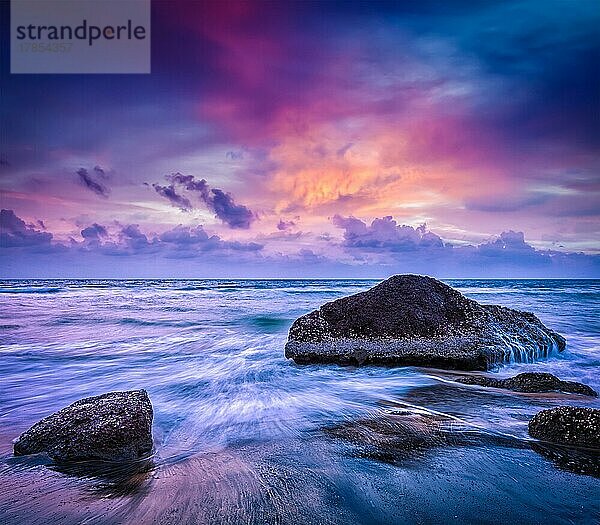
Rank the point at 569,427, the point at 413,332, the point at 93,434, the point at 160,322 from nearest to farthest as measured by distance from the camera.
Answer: the point at 93,434 < the point at 569,427 < the point at 413,332 < the point at 160,322

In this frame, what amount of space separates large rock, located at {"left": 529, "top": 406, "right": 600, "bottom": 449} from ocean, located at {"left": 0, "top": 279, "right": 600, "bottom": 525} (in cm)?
19

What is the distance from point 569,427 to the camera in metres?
3.92

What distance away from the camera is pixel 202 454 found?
159 inches

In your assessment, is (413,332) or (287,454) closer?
(287,454)

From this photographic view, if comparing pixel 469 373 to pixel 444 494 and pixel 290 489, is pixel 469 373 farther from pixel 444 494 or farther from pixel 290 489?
pixel 290 489

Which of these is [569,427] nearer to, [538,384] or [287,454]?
[538,384]

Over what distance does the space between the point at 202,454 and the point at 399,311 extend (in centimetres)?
507

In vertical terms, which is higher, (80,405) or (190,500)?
(80,405)

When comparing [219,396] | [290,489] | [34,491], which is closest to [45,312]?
[219,396]

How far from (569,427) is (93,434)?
14.5 feet

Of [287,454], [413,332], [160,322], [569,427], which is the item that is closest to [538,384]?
[569,427]

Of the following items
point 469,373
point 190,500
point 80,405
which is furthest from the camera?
point 469,373

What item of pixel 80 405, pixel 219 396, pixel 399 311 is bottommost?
pixel 219 396

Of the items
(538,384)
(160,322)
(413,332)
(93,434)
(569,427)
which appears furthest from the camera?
(160,322)
